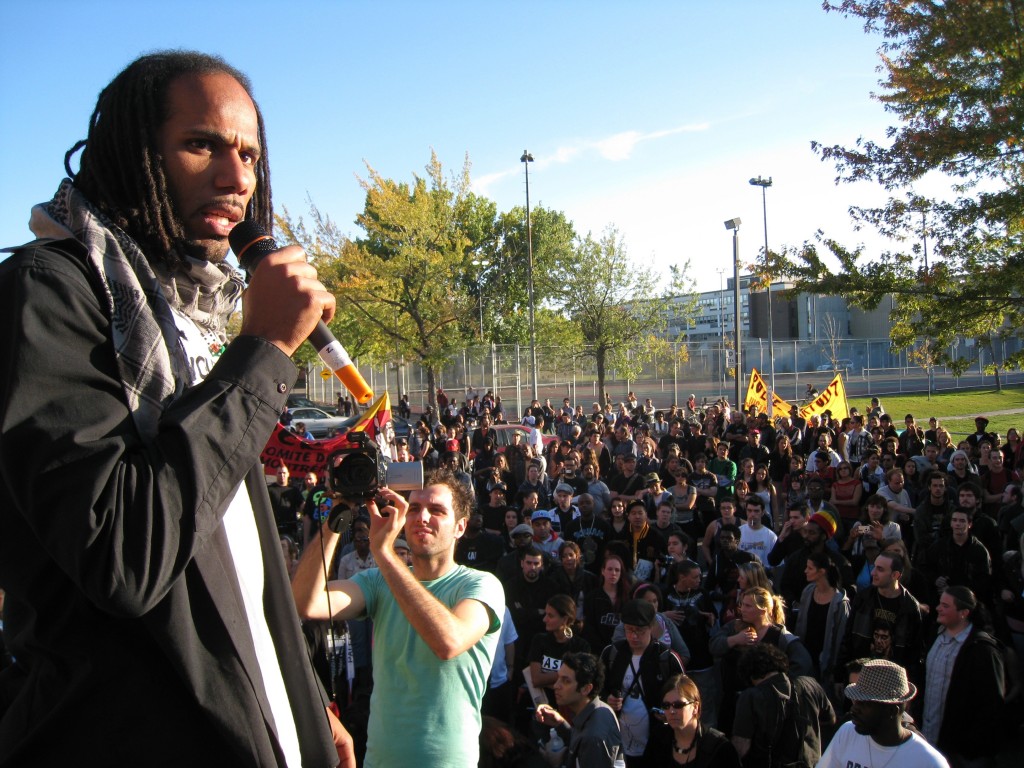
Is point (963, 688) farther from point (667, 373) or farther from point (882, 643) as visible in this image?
point (667, 373)

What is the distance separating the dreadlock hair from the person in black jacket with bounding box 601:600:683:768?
5.48 m

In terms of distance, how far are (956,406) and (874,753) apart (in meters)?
30.4

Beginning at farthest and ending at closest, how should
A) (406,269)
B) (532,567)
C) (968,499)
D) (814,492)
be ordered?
(406,269) < (814,492) < (968,499) < (532,567)

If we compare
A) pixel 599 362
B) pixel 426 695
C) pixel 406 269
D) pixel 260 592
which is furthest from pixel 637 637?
pixel 599 362

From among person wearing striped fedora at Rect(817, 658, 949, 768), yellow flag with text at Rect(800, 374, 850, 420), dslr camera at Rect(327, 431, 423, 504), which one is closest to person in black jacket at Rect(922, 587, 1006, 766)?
person wearing striped fedora at Rect(817, 658, 949, 768)

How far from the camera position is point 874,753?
4.73 metres

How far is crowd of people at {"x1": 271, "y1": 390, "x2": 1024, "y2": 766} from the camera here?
5680mm

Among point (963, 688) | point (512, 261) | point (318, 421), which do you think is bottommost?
A: point (963, 688)

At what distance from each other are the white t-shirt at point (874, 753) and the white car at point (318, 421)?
21.4 meters

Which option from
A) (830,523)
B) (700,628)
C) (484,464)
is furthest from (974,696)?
(484,464)

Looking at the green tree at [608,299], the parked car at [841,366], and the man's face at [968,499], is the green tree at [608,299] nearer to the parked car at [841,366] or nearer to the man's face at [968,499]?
the parked car at [841,366]

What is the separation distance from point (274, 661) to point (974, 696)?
644cm

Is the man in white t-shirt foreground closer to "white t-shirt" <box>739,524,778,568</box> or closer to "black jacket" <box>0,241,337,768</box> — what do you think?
"white t-shirt" <box>739,524,778,568</box>

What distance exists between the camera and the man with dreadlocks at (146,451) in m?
0.99
